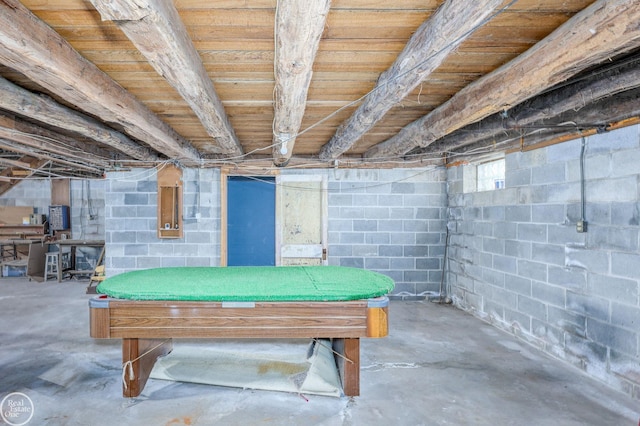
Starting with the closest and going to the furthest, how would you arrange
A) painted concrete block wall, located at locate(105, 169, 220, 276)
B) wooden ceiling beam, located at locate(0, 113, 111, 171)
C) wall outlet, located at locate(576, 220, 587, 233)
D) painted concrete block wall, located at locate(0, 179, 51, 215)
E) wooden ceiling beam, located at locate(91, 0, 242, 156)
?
wooden ceiling beam, located at locate(91, 0, 242, 156) < wall outlet, located at locate(576, 220, 587, 233) < wooden ceiling beam, located at locate(0, 113, 111, 171) < painted concrete block wall, located at locate(105, 169, 220, 276) < painted concrete block wall, located at locate(0, 179, 51, 215)

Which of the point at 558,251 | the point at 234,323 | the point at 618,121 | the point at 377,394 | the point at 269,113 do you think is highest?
the point at 269,113

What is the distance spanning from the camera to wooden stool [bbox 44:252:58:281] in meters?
6.49

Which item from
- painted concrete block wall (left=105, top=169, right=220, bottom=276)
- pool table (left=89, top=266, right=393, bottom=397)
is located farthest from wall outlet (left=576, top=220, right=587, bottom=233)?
painted concrete block wall (left=105, top=169, right=220, bottom=276)

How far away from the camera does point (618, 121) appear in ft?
8.20

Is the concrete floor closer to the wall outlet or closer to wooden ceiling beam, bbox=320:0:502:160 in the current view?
the wall outlet

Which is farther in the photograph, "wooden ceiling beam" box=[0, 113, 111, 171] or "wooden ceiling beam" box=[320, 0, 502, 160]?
"wooden ceiling beam" box=[0, 113, 111, 171]

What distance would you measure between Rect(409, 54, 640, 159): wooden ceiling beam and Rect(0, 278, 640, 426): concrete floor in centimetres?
193

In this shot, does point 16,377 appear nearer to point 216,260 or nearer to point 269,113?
point 216,260

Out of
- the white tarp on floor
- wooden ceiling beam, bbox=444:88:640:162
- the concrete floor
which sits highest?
wooden ceiling beam, bbox=444:88:640:162

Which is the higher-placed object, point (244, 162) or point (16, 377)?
point (244, 162)

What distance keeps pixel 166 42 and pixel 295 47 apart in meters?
0.56

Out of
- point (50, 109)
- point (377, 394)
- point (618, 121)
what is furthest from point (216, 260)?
point (618, 121)

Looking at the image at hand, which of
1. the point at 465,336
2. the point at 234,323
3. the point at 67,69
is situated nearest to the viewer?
the point at 67,69

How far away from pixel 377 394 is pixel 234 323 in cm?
113
